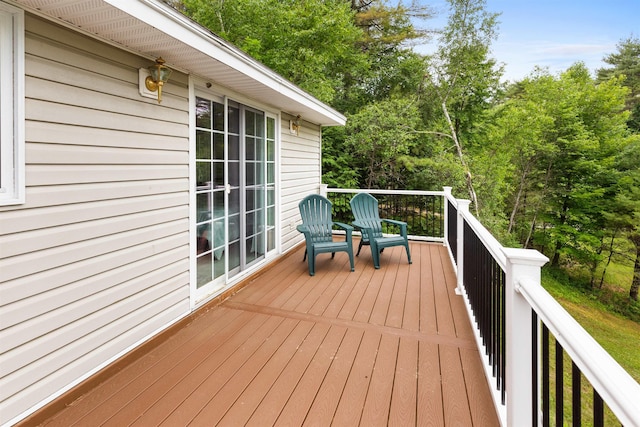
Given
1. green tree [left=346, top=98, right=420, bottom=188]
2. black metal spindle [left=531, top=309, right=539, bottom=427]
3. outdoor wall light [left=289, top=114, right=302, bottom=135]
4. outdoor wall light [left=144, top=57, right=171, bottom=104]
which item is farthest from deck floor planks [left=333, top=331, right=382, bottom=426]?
green tree [left=346, top=98, right=420, bottom=188]

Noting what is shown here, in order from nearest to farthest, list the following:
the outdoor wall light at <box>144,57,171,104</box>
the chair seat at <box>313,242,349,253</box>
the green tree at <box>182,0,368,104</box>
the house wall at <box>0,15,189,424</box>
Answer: the house wall at <box>0,15,189,424</box>
the outdoor wall light at <box>144,57,171,104</box>
the chair seat at <box>313,242,349,253</box>
the green tree at <box>182,0,368,104</box>

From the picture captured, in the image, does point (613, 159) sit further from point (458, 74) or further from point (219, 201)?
point (219, 201)

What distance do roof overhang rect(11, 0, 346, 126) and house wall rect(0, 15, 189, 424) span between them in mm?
97

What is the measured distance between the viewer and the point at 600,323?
9578mm

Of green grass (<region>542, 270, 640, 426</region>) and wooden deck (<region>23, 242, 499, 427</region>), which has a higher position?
wooden deck (<region>23, 242, 499, 427</region>)

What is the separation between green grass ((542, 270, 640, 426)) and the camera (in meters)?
6.81

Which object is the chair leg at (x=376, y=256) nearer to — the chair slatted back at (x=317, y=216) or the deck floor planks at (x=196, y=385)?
the chair slatted back at (x=317, y=216)

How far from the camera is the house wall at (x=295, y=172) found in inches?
196

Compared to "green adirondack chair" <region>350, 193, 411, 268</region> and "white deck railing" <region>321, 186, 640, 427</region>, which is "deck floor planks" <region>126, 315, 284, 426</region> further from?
"green adirondack chair" <region>350, 193, 411, 268</region>

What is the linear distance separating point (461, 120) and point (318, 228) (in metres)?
10.2

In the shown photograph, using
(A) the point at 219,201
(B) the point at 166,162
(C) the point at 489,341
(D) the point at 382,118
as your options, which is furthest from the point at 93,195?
(D) the point at 382,118

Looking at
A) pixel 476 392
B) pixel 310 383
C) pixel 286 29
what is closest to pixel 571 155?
pixel 286 29

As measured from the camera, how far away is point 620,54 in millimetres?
19734

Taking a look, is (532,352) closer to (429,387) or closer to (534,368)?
(534,368)
